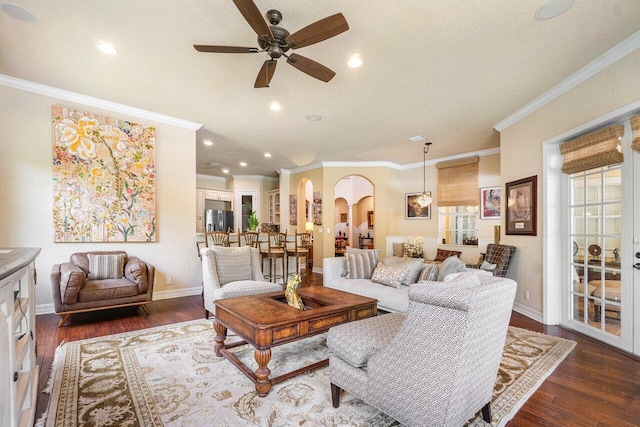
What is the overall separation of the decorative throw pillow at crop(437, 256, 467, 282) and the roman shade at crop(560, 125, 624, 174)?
5.74 ft

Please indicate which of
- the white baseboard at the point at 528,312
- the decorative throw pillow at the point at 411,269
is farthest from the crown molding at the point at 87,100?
the white baseboard at the point at 528,312

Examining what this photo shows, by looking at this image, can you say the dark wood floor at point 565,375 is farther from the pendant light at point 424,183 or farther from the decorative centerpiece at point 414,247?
the pendant light at point 424,183

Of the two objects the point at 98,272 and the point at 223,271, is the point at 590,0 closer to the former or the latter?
the point at 223,271

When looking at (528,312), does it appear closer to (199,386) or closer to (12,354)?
(199,386)

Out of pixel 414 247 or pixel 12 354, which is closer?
pixel 12 354

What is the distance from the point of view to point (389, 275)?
3.80m

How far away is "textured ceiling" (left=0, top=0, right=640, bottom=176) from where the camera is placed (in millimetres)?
2340

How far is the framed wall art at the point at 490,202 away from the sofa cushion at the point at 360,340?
5327mm

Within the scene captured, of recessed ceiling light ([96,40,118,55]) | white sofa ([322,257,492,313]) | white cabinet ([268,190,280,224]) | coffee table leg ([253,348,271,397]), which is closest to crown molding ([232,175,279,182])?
white cabinet ([268,190,280,224])

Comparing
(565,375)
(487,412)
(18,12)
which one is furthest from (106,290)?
(565,375)

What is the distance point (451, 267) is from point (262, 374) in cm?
227

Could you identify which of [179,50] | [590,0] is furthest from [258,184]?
[590,0]

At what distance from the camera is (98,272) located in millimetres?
3902

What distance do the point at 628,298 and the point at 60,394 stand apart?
482cm
